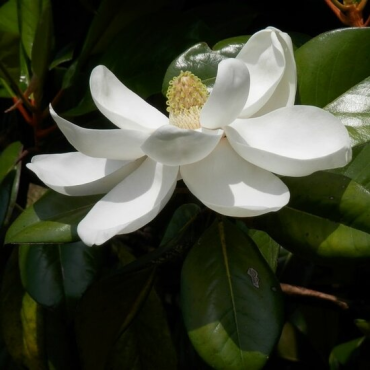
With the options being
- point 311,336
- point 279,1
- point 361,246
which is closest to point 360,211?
point 361,246

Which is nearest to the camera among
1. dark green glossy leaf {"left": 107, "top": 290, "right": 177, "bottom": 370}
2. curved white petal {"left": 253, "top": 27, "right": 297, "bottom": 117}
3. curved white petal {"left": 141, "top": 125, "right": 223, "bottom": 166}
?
curved white petal {"left": 141, "top": 125, "right": 223, "bottom": 166}

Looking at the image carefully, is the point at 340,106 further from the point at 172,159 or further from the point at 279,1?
the point at 279,1

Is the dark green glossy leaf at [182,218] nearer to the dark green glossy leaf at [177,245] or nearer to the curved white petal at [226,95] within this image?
the dark green glossy leaf at [177,245]

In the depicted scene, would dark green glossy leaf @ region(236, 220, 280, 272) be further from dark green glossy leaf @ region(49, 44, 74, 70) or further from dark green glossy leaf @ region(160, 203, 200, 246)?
A: dark green glossy leaf @ region(49, 44, 74, 70)

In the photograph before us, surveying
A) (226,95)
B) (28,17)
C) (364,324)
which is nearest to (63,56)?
(28,17)

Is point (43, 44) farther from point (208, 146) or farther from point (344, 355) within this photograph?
point (344, 355)

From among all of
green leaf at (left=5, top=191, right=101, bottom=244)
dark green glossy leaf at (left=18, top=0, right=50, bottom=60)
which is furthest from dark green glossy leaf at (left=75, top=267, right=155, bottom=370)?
dark green glossy leaf at (left=18, top=0, right=50, bottom=60)
